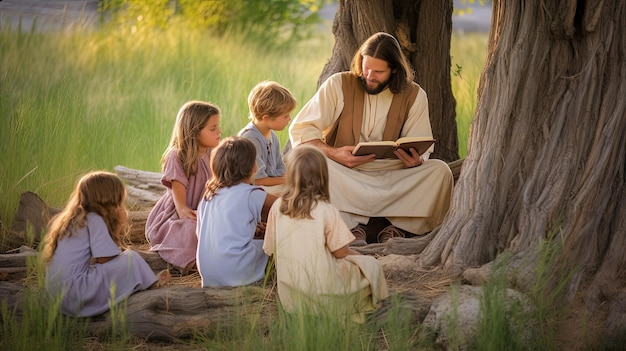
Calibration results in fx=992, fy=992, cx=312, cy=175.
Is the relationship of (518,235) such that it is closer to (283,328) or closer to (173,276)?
(283,328)

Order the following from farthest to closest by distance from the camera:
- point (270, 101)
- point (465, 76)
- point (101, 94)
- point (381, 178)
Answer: point (465, 76), point (101, 94), point (381, 178), point (270, 101)

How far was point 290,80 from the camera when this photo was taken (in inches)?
492

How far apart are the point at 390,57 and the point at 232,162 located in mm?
1788

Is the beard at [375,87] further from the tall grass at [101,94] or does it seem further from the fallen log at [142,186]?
the tall grass at [101,94]

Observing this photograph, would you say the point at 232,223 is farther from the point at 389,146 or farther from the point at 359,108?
the point at 359,108

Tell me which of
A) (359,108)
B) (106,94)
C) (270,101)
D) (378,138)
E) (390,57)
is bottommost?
(106,94)

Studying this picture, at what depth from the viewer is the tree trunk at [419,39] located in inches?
322

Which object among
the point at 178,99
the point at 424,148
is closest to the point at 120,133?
the point at 178,99

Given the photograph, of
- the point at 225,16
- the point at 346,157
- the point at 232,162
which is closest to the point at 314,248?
the point at 232,162

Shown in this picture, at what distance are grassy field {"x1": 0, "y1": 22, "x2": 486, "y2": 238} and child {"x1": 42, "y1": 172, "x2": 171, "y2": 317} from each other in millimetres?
2282

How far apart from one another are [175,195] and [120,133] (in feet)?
12.2

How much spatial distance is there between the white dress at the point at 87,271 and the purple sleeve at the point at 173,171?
1056 millimetres

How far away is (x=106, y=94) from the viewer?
10922 millimetres

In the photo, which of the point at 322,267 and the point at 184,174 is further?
the point at 184,174
